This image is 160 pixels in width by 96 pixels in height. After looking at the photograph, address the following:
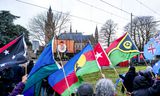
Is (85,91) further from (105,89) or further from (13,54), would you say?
(13,54)

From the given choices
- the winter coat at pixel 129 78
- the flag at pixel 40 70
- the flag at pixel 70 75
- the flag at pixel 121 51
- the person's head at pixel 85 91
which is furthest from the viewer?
the flag at pixel 121 51

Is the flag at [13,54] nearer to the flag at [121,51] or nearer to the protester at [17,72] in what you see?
the protester at [17,72]

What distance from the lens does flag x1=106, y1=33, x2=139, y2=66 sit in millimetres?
10109

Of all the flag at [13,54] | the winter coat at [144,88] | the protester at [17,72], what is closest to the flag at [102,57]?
the flag at [13,54]

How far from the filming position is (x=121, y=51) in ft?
33.6

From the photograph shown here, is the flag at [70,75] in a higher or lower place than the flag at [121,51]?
lower

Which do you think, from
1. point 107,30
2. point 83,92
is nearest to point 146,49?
point 83,92

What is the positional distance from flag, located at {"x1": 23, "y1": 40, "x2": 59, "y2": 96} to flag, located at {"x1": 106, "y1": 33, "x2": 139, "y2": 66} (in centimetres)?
294

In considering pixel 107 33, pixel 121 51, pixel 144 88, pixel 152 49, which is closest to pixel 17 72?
pixel 121 51

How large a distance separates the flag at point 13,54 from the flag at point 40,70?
380 mm

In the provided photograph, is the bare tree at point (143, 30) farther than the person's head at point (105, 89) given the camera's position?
Yes

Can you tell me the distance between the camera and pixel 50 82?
7664 millimetres

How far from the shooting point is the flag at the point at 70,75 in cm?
741

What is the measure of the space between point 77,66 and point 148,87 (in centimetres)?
176
